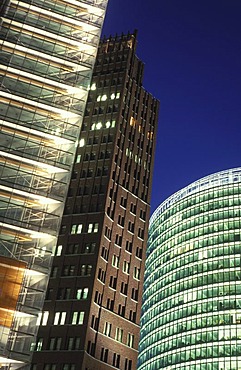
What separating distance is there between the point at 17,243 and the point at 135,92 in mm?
50390

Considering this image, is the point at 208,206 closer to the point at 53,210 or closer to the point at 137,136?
the point at 137,136

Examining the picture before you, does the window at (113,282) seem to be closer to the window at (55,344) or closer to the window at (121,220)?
the window at (121,220)

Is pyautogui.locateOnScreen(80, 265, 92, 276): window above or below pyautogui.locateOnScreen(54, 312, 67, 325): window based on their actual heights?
above

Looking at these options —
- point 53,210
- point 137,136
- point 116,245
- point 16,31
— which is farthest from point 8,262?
point 137,136

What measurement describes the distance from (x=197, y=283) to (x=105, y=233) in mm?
49020

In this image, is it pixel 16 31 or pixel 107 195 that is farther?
pixel 107 195

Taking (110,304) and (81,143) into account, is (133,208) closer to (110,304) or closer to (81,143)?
(81,143)

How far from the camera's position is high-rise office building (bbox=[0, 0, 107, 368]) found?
5553 cm

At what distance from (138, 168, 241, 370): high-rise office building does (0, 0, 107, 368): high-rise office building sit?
5102cm

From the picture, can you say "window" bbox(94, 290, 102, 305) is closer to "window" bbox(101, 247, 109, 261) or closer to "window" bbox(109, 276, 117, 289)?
"window" bbox(109, 276, 117, 289)

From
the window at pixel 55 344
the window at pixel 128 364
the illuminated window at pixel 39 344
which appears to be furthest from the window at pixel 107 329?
the illuminated window at pixel 39 344

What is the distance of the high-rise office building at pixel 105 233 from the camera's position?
73188 millimetres

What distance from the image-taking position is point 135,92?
10044 centimetres

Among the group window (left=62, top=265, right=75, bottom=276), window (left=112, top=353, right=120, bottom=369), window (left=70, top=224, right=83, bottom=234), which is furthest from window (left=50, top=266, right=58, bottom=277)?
window (left=112, top=353, right=120, bottom=369)
